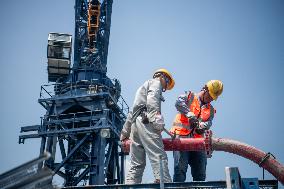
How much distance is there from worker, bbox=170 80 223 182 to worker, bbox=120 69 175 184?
81cm

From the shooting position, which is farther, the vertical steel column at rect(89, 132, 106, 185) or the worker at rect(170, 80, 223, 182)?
the vertical steel column at rect(89, 132, 106, 185)

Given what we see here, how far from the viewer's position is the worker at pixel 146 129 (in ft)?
17.6

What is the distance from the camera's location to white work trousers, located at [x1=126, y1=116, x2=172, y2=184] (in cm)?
530

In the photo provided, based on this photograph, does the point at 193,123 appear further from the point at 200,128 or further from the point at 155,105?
the point at 155,105

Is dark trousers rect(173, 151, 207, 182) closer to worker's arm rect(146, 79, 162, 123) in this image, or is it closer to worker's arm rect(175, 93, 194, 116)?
worker's arm rect(175, 93, 194, 116)

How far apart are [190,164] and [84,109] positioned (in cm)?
1433

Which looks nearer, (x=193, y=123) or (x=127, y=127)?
(x=127, y=127)

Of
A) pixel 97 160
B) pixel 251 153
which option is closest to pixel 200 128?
pixel 251 153

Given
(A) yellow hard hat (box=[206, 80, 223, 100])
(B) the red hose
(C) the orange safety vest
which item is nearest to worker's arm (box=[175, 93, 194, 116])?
(C) the orange safety vest

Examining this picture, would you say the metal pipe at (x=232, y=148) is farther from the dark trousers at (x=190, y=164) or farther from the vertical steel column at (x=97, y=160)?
the vertical steel column at (x=97, y=160)

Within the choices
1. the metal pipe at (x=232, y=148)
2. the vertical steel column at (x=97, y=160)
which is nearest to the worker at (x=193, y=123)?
the metal pipe at (x=232, y=148)

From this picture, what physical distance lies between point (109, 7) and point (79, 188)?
65.8 ft

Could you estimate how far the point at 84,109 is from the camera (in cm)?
2031

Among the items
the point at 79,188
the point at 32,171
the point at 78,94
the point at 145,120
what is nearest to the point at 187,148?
the point at 145,120
